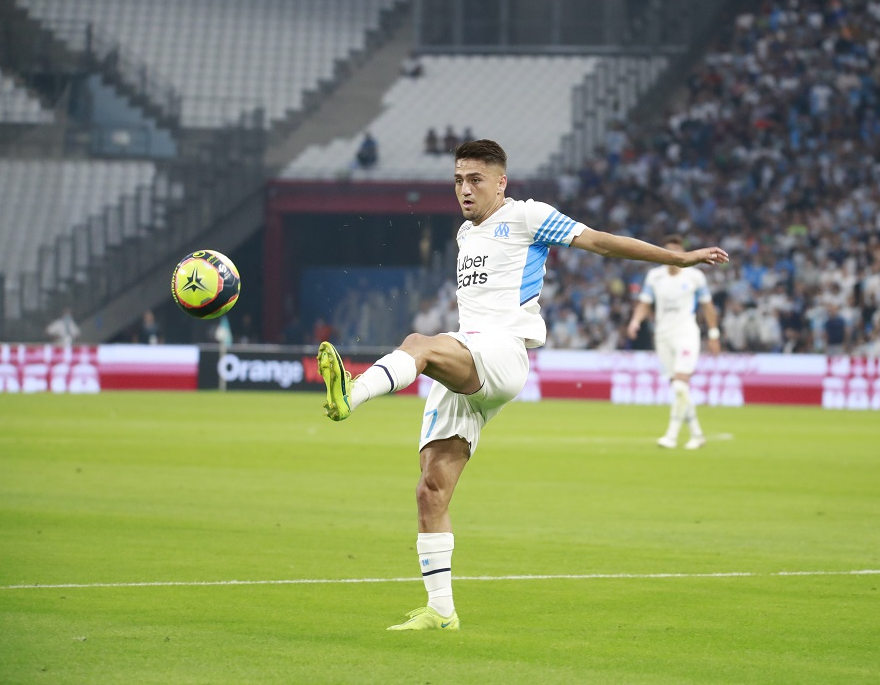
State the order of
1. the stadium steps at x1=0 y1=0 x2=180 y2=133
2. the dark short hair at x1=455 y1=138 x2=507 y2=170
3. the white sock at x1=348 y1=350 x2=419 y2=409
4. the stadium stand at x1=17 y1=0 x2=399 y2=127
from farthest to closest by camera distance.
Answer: the stadium stand at x1=17 y1=0 x2=399 y2=127, the stadium steps at x1=0 y1=0 x2=180 y2=133, the dark short hair at x1=455 y1=138 x2=507 y2=170, the white sock at x1=348 y1=350 x2=419 y2=409

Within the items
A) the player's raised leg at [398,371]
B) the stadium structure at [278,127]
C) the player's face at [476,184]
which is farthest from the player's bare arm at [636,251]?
the stadium structure at [278,127]

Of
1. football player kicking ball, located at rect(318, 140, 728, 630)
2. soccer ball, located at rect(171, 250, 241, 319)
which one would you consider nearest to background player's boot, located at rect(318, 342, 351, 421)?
football player kicking ball, located at rect(318, 140, 728, 630)

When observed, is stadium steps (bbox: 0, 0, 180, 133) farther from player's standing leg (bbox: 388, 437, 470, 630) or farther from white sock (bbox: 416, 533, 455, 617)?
white sock (bbox: 416, 533, 455, 617)

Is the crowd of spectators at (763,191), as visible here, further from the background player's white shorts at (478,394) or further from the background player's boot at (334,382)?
the background player's boot at (334,382)

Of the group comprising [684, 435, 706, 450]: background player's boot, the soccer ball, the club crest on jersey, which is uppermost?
the club crest on jersey

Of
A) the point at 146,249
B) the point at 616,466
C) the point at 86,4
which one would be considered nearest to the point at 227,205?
the point at 146,249

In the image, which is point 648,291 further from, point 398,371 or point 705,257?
point 398,371

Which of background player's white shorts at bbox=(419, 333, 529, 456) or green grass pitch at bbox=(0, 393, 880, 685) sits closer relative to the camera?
green grass pitch at bbox=(0, 393, 880, 685)

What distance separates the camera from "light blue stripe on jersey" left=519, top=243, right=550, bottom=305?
7832 millimetres

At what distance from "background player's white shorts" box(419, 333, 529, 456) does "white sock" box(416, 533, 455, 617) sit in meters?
0.48

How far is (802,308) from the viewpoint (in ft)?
113

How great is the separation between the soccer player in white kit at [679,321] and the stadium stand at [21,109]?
2599 cm

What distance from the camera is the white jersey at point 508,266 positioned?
776 centimetres

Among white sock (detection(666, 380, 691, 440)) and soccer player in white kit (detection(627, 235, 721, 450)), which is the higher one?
soccer player in white kit (detection(627, 235, 721, 450))
